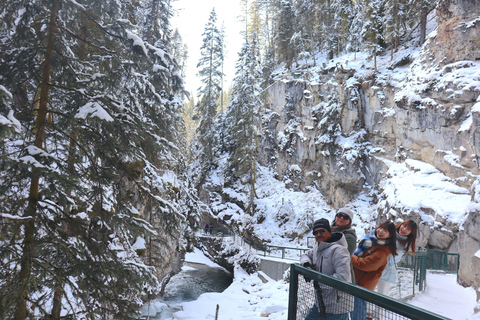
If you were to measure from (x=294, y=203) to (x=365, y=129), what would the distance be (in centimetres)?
850

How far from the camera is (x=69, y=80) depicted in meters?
5.21

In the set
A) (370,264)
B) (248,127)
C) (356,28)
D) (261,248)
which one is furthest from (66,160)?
(356,28)

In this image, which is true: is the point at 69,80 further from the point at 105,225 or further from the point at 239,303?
the point at 239,303

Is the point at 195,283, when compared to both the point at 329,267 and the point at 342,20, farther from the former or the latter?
the point at 342,20

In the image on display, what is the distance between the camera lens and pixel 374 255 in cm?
383

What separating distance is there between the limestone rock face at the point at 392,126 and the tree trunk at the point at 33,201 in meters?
10.1

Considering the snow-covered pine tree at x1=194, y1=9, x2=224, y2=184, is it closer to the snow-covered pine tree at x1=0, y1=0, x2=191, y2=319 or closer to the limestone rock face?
the limestone rock face

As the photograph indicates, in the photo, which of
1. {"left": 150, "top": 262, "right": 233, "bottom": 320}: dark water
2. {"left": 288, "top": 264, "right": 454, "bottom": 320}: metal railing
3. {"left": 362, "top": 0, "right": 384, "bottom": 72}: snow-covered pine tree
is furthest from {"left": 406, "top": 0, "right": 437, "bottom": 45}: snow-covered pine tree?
{"left": 288, "top": 264, "right": 454, "bottom": 320}: metal railing

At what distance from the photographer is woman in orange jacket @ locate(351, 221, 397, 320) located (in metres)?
3.81

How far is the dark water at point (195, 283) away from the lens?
17516 millimetres

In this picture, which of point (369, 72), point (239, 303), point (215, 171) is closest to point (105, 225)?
point (239, 303)

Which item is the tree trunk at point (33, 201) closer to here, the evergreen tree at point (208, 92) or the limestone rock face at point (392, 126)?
the limestone rock face at point (392, 126)

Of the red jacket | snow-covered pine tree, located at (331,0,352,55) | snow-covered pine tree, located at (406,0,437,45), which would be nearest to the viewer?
the red jacket

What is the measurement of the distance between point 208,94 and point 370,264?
31.4 metres
